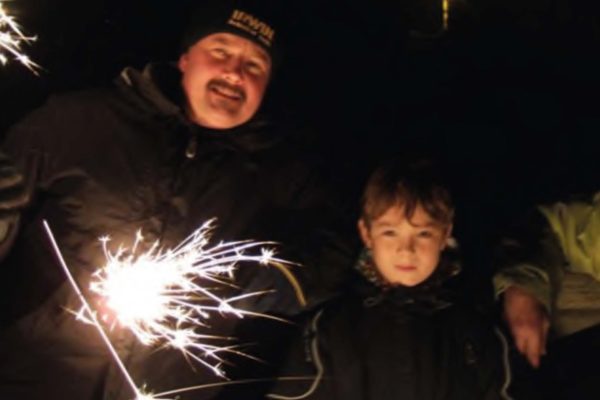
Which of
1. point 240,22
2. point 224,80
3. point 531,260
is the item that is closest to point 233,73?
point 224,80

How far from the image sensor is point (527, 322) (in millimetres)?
2785

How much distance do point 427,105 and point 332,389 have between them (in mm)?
1729

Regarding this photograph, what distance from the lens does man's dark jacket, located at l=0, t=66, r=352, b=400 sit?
290 cm

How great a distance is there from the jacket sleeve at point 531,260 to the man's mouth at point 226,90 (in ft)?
3.89

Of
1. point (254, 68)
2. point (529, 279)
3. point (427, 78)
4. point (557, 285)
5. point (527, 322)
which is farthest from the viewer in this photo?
point (427, 78)

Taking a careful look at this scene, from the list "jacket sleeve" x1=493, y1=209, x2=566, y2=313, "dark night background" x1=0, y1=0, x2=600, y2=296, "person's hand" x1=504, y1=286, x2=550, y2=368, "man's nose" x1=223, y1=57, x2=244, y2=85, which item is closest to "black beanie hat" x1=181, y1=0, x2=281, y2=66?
"man's nose" x1=223, y1=57, x2=244, y2=85

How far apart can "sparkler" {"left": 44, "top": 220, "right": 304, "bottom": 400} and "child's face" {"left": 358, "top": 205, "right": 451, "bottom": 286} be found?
1.35 ft

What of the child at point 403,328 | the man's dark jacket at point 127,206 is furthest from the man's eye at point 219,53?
the child at point 403,328

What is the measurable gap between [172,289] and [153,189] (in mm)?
386

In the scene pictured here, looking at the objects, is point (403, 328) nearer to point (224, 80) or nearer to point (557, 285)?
point (557, 285)

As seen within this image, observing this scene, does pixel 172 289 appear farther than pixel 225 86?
No

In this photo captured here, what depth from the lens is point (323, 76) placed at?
407cm

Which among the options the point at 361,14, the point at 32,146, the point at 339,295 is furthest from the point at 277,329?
the point at 361,14

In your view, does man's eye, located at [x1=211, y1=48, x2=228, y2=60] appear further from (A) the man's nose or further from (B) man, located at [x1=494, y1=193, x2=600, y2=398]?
(B) man, located at [x1=494, y1=193, x2=600, y2=398]
